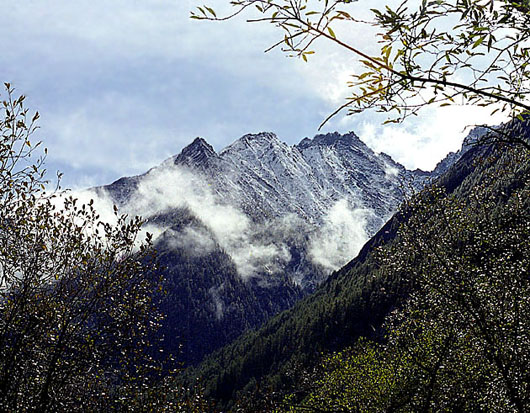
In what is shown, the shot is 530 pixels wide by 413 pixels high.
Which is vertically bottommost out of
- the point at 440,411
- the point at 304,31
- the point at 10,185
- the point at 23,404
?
the point at 440,411

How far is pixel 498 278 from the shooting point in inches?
573

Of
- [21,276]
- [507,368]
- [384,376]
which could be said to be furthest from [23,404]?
[384,376]

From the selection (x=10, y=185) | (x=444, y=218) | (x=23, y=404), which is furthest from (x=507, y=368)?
(x=10, y=185)

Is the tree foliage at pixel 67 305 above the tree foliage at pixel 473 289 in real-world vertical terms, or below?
above

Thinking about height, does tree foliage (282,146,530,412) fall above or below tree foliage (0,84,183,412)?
below

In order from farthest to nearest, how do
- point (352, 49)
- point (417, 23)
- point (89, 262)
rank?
point (89, 262) < point (417, 23) < point (352, 49)

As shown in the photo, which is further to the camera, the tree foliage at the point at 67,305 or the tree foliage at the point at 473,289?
the tree foliage at the point at 473,289

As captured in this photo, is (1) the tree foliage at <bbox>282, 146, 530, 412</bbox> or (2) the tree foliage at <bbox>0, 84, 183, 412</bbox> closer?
(2) the tree foliage at <bbox>0, 84, 183, 412</bbox>

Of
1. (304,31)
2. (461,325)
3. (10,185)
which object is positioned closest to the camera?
(304,31)

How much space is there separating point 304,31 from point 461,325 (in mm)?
16177

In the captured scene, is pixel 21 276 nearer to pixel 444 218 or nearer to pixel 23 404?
pixel 23 404

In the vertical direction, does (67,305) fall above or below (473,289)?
above

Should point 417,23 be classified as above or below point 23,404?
below

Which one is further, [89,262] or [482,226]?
[482,226]
